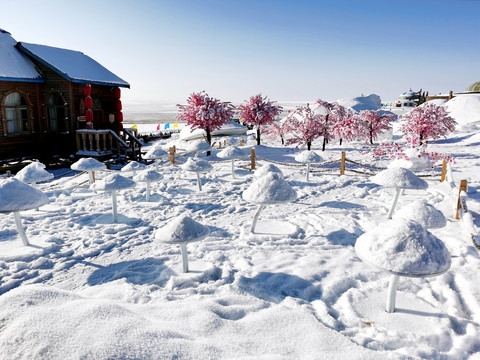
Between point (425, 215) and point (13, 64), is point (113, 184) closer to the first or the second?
point (425, 215)

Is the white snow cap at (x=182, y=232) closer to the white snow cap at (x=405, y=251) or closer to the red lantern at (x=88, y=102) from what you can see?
the white snow cap at (x=405, y=251)

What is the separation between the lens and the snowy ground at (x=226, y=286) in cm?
298

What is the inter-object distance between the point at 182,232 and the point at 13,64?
15.9 metres

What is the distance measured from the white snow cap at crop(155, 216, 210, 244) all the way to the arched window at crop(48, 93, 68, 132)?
582 inches

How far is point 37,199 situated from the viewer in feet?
22.2

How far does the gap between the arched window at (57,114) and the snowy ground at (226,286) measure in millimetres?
8220

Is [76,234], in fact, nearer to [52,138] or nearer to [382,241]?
[382,241]

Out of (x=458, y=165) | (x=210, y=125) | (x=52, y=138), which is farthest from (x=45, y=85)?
(x=458, y=165)

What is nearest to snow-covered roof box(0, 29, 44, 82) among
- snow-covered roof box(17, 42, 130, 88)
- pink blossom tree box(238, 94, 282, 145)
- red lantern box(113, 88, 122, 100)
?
snow-covered roof box(17, 42, 130, 88)

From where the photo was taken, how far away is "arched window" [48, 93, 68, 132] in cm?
1749

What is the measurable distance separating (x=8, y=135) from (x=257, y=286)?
16104 millimetres

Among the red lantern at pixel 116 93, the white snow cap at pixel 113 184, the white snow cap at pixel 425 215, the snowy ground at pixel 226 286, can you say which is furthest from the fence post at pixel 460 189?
the red lantern at pixel 116 93

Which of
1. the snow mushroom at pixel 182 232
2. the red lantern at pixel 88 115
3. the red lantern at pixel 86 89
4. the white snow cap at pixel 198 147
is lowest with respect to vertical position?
the snow mushroom at pixel 182 232

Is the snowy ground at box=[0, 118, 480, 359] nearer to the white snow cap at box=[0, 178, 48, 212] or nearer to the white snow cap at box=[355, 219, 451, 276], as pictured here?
the white snow cap at box=[355, 219, 451, 276]
